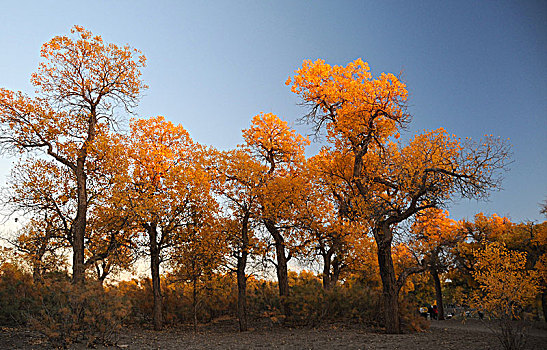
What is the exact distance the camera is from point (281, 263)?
56.9 feet

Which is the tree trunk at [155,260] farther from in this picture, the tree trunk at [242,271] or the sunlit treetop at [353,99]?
the sunlit treetop at [353,99]

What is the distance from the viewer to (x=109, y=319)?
9.73 meters

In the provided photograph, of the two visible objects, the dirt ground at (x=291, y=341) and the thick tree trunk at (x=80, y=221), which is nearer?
the dirt ground at (x=291, y=341)

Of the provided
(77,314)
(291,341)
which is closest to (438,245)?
(291,341)

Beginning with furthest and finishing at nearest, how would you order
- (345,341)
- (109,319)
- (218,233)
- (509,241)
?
(509,241)
(218,233)
(345,341)
(109,319)

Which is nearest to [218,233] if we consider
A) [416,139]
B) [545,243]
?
[416,139]

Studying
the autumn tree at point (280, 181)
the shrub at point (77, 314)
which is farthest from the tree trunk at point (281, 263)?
the shrub at point (77, 314)

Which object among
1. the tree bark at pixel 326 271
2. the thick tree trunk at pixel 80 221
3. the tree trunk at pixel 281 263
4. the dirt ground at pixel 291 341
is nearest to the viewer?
the dirt ground at pixel 291 341

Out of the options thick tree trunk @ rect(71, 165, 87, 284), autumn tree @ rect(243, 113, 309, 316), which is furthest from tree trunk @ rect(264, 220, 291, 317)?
thick tree trunk @ rect(71, 165, 87, 284)

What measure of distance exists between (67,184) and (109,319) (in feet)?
29.6

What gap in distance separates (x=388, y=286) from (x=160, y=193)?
Answer: 33.1ft

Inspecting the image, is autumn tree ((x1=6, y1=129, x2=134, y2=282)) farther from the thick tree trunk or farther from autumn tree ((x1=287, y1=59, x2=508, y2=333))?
autumn tree ((x1=287, y1=59, x2=508, y2=333))

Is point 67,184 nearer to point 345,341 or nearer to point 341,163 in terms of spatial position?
point 341,163

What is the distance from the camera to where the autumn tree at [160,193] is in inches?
624
